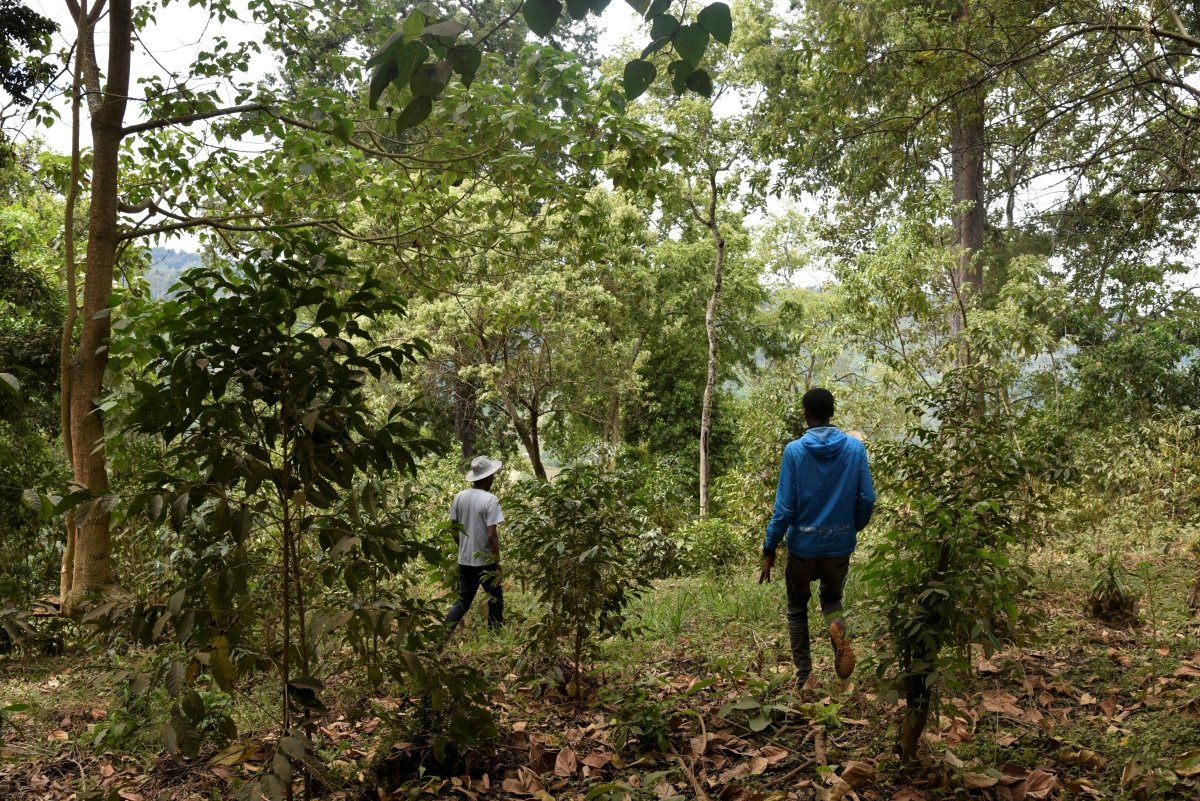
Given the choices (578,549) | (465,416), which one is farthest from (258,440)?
(465,416)

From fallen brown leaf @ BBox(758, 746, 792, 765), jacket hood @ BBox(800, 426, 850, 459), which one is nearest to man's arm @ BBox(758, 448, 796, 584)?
jacket hood @ BBox(800, 426, 850, 459)

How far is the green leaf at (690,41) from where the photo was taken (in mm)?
1817

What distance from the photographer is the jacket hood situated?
4328mm

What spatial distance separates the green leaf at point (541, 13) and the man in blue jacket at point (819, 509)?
2973 mm

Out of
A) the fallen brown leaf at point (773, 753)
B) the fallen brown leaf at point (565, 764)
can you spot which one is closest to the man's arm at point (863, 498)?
the fallen brown leaf at point (773, 753)

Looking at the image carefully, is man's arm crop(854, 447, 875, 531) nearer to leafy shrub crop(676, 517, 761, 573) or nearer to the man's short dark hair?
the man's short dark hair

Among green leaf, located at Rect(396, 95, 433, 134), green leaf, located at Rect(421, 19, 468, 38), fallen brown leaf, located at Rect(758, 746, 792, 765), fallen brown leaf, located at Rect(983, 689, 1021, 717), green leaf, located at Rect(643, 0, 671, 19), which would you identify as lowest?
fallen brown leaf, located at Rect(758, 746, 792, 765)

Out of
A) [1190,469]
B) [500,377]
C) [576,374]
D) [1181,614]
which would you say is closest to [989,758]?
[1181,614]

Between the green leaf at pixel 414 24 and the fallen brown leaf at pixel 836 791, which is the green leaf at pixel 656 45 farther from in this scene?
the fallen brown leaf at pixel 836 791

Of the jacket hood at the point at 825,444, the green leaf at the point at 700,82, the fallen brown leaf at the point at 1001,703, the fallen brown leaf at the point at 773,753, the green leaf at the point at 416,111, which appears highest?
the green leaf at the point at 700,82

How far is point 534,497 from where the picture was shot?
4.62 m

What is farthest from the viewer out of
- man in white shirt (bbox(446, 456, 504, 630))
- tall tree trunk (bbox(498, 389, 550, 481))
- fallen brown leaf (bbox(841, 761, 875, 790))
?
tall tree trunk (bbox(498, 389, 550, 481))

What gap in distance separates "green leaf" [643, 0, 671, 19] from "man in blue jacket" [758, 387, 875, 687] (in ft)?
9.21

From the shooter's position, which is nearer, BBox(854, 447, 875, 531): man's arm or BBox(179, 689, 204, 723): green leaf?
BBox(179, 689, 204, 723): green leaf
